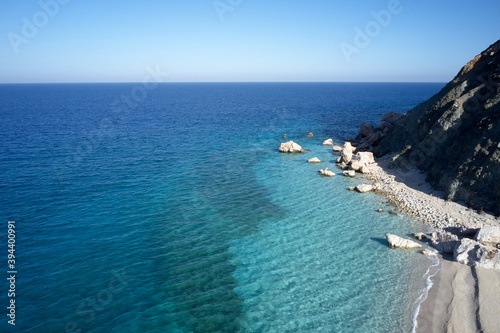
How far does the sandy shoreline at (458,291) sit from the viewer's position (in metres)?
17.4

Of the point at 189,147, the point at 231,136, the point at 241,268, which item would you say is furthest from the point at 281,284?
the point at 231,136

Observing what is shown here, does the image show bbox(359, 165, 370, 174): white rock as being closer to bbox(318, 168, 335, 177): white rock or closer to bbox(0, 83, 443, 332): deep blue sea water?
bbox(0, 83, 443, 332): deep blue sea water

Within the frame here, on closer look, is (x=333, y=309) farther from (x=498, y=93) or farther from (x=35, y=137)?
(x=35, y=137)

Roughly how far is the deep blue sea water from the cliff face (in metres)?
7.76

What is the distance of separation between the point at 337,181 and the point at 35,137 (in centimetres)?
6170

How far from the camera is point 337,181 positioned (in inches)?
1649

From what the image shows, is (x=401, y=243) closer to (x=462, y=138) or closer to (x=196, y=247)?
(x=196, y=247)

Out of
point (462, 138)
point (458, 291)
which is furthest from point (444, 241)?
point (462, 138)

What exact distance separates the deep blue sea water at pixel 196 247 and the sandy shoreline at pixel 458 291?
1.29m

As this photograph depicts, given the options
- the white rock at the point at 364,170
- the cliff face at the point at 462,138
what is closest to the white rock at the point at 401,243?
the cliff face at the point at 462,138

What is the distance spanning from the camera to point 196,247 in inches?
1034

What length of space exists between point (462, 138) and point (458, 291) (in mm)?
22528

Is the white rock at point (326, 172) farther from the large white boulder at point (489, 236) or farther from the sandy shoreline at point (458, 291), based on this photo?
the large white boulder at point (489, 236)

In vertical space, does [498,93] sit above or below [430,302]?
above
